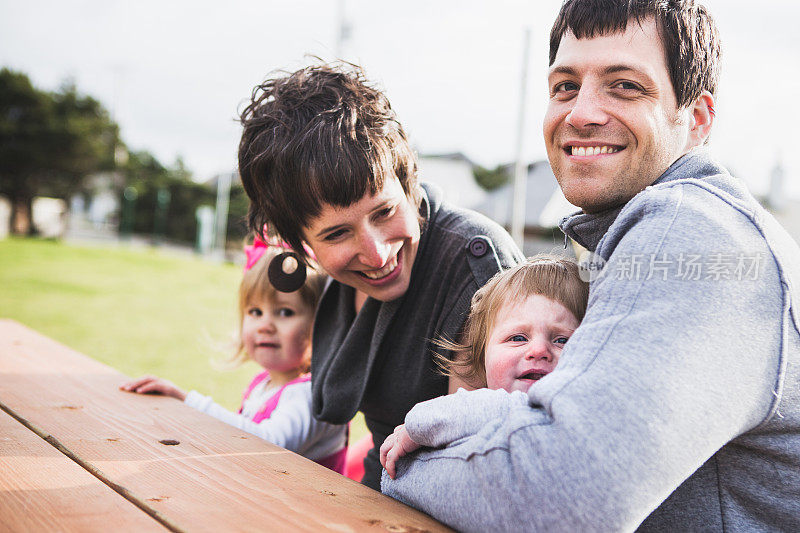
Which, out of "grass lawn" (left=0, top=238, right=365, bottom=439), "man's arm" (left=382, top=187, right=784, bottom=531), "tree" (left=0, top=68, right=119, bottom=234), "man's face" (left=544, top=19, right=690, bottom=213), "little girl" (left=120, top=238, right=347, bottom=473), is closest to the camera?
"man's arm" (left=382, top=187, right=784, bottom=531)

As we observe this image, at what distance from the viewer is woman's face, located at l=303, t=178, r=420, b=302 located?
6.04ft

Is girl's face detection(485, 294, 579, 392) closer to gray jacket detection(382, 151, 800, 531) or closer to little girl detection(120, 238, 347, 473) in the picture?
gray jacket detection(382, 151, 800, 531)

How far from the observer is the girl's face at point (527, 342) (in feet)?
4.71

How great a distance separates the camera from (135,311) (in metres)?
9.01

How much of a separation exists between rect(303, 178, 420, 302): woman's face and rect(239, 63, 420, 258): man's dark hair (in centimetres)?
3

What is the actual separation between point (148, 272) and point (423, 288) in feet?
46.4

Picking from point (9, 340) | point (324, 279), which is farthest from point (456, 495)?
point (9, 340)

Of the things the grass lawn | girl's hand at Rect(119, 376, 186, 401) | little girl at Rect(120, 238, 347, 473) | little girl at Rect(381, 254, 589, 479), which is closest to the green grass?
the grass lawn

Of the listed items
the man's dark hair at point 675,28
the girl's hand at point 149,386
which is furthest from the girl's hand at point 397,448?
the girl's hand at point 149,386

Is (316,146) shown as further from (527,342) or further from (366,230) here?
(527,342)

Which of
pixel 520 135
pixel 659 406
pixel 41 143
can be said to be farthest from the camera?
pixel 41 143

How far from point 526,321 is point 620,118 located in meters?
0.48

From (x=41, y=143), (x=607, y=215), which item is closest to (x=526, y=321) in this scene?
(x=607, y=215)

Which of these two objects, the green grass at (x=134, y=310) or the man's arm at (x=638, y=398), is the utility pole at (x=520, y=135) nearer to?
the green grass at (x=134, y=310)
